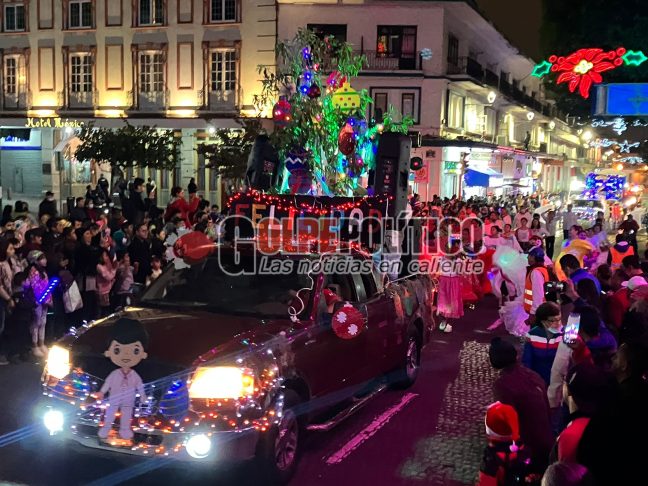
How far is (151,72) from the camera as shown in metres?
30.2

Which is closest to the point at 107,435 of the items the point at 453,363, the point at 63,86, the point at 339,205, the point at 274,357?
the point at 274,357

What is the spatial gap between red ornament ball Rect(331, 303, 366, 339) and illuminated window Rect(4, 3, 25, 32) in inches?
1213

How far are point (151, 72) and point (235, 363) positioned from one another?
89.7 ft

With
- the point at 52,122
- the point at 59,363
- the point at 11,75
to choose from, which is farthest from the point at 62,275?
the point at 11,75

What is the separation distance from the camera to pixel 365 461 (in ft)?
19.5

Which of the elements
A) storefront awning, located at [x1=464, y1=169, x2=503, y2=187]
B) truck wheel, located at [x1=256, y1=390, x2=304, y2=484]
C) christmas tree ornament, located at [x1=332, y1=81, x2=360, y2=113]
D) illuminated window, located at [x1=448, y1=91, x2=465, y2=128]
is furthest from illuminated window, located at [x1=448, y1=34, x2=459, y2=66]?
truck wheel, located at [x1=256, y1=390, x2=304, y2=484]

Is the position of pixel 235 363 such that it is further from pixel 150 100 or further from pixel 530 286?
pixel 150 100

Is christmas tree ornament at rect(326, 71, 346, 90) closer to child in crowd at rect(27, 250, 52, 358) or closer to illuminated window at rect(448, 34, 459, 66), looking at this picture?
child in crowd at rect(27, 250, 52, 358)

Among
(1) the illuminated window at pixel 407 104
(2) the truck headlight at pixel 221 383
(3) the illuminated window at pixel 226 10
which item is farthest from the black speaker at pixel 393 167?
(3) the illuminated window at pixel 226 10

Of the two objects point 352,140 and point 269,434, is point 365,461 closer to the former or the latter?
point 269,434

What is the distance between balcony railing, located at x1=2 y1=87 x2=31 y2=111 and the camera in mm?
31983

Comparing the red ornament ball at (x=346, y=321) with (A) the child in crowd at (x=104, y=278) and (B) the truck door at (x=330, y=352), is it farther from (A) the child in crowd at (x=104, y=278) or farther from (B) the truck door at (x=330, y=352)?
(A) the child in crowd at (x=104, y=278)

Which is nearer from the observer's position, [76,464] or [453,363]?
[76,464]

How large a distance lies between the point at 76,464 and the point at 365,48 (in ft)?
84.9
